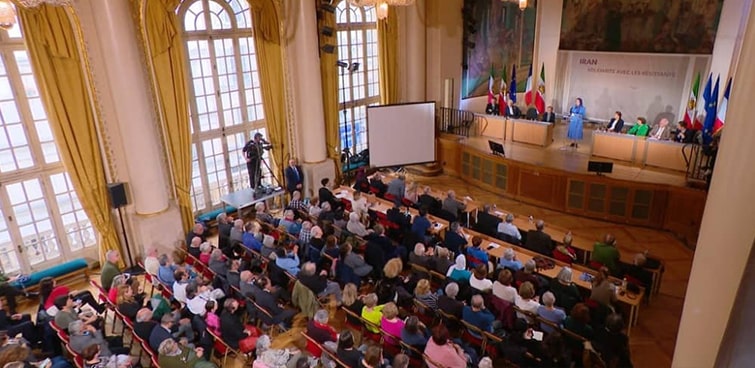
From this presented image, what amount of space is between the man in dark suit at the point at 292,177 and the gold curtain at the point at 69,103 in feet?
11.0

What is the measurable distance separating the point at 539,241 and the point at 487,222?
0.97m

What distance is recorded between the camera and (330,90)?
36.0 feet

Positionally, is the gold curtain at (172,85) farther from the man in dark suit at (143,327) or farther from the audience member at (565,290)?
the audience member at (565,290)

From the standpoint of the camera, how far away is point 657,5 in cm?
1254

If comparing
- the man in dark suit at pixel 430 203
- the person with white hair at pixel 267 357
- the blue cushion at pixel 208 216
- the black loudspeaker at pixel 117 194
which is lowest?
the blue cushion at pixel 208 216

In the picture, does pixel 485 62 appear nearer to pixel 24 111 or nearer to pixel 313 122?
pixel 313 122

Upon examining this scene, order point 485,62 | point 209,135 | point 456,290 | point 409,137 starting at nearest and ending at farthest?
point 456,290
point 209,135
point 409,137
point 485,62

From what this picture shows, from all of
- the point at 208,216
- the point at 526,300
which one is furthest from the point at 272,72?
the point at 526,300

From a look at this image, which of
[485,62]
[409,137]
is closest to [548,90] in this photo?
[485,62]

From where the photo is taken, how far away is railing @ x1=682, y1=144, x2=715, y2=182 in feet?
31.1

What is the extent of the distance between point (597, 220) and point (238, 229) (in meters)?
7.00

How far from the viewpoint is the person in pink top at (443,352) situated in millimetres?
4738

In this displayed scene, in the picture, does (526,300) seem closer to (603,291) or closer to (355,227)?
(603,291)

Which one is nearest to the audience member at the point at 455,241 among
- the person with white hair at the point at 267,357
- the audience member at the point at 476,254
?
the audience member at the point at 476,254
